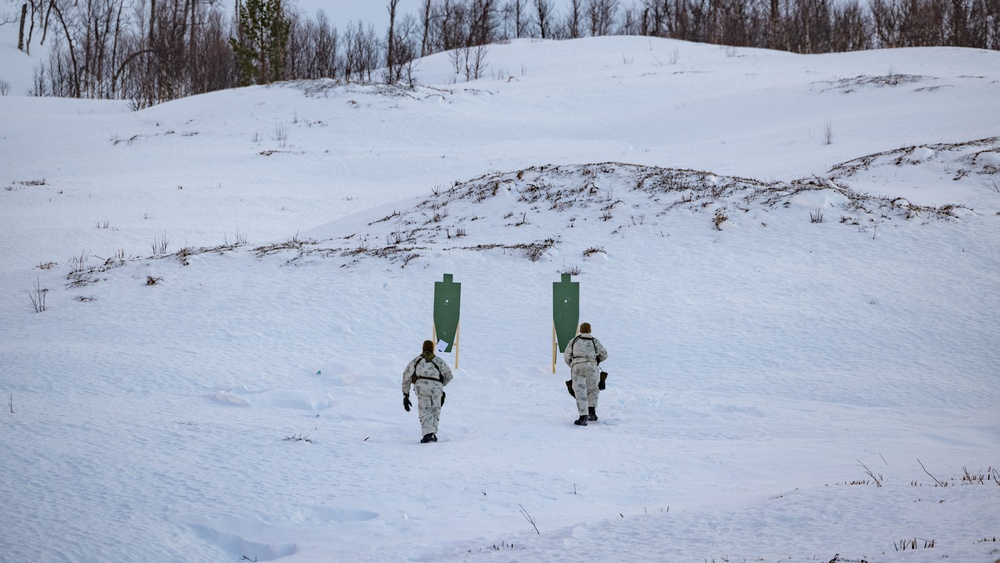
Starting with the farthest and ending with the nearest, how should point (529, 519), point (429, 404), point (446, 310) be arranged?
point (446, 310) < point (429, 404) < point (529, 519)

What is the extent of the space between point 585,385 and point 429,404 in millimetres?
2278

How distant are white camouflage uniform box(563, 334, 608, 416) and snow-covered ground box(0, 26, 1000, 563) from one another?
559 mm

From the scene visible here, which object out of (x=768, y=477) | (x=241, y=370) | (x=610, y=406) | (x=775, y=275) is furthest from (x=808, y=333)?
(x=241, y=370)

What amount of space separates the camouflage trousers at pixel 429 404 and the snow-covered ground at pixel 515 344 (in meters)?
0.27

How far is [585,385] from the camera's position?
9.13 m

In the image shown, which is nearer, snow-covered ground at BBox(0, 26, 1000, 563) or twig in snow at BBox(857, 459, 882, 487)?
snow-covered ground at BBox(0, 26, 1000, 563)

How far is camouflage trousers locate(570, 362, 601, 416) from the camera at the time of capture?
909 centimetres

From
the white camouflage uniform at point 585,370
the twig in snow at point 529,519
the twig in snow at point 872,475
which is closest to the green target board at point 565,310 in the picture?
the white camouflage uniform at point 585,370

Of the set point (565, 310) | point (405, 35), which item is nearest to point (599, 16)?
point (405, 35)

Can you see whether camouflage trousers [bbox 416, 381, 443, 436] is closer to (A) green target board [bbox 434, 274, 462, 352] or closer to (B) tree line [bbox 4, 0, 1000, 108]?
(A) green target board [bbox 434, 274, 462, 352]

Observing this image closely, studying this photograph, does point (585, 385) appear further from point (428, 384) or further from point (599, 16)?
point (599, 16)

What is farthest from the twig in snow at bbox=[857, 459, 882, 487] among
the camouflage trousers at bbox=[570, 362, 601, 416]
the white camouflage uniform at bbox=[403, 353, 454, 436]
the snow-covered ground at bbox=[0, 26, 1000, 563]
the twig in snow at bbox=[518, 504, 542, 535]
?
the white camouflage uniform at bbox=[403, 353, 454, 436]

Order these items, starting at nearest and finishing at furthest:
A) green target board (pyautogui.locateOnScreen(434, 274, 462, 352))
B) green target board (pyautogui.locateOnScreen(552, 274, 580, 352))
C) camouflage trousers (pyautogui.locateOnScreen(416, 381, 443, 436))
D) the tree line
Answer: camouflage trousers (pyautogui.locateOnScreen(416, 381, 443, 436)) < green target board (pyautogui.locateOnScreen(434, 274, 462, 352)) < green target board (pyautogui.locateOnScreen(552, 274, 580, 352)) < the tree line

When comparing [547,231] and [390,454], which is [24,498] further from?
[547,231]
